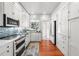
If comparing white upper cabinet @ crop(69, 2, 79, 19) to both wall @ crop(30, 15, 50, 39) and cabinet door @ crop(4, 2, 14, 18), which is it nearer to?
cabinet door @ crop(4, 2, 14, 18)

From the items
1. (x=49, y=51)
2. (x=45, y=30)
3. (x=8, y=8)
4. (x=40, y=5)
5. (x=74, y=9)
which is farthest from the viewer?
(x=45, y=30)

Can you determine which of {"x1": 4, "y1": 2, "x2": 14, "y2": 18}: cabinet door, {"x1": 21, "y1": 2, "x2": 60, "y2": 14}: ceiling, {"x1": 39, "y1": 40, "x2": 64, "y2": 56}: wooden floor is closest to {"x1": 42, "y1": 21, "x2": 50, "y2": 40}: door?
{"x1": 21, "y1": 2, "x2": 60, "y2": 14}: ceiling

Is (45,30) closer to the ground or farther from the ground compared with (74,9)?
closer to the ground

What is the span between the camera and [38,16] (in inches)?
380

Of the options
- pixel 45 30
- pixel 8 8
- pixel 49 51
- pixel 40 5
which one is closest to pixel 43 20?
pixel 45 30

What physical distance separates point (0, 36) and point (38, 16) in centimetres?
657

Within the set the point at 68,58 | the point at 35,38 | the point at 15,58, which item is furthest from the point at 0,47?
the point at 35,38

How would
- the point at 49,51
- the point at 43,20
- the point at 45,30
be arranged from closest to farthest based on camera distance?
1. the point at 49,51
2. the point at 43,20
3. the point at 45,30

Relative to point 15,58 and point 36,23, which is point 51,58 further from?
point 36,23

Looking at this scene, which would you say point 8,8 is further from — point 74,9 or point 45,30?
point 45,30

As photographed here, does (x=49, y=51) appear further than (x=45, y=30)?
No

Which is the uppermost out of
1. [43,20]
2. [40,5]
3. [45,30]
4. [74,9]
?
[40,5]

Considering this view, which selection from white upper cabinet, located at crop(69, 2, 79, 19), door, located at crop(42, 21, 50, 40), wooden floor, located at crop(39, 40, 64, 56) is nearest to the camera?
white upper cabinet, located at crop(69, 2, 79, 19)

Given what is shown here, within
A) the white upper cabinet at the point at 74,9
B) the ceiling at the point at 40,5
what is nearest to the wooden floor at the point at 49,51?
the white upper cabinet at the point at 74,9
